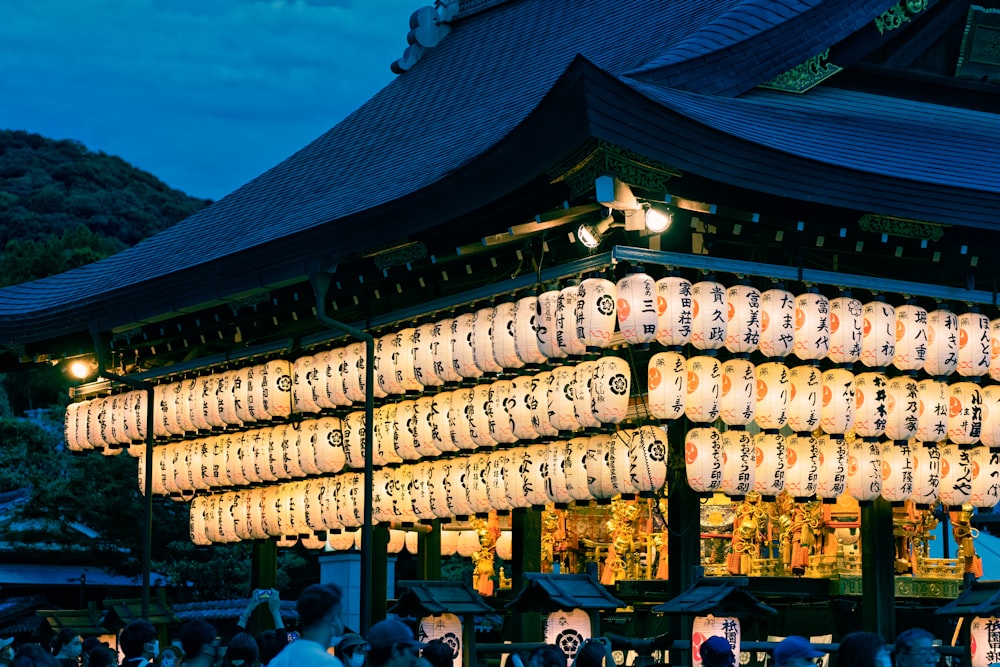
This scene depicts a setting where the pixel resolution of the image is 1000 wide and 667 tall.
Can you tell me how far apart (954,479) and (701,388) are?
359cm

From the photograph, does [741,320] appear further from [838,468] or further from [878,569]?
[878,569]

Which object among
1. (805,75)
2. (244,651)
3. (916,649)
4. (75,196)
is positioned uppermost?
(75,196)

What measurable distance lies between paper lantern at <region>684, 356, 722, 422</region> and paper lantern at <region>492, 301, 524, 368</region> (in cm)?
204

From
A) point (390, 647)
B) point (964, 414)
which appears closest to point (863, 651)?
point (390, 647)

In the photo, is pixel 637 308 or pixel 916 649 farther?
pixel 637 308

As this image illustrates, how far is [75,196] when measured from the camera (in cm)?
7169

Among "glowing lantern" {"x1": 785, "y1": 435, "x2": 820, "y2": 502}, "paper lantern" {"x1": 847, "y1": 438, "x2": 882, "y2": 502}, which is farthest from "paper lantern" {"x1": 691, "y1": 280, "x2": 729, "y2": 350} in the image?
"paper lantern" {"x1": 847, "y1": 438, "x2": 882, "y2": 502}

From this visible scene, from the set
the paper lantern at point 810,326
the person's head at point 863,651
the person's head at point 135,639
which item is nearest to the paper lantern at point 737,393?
the paper lantern at point 810,326

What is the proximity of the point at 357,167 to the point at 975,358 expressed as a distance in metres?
9.47

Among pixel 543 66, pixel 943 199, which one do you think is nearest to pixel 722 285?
pixel 943 199

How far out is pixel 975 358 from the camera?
53.6ft

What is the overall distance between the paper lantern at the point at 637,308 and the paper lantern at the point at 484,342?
220cm

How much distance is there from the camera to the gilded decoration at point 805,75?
58.3 feet

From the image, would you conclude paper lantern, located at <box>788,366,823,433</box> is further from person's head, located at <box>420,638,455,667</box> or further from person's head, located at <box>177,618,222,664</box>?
person's head, located at <box>177,618,222,664</box>
